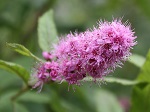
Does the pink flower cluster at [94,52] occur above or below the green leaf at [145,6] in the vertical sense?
below

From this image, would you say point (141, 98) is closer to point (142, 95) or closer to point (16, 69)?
point (142, 95)

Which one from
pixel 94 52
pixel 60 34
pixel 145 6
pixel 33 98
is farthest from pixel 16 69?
pixel 145 6

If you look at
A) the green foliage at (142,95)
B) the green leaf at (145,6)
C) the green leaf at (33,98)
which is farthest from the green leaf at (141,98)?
the green leaf at (145,6)

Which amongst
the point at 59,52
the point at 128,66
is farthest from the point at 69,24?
the point at 59,52

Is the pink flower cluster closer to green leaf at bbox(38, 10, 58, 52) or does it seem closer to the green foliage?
green leaf at bbox(38, 10, 58, 52)

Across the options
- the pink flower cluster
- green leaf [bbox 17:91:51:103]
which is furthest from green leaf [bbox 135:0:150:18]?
the pink flower cluster

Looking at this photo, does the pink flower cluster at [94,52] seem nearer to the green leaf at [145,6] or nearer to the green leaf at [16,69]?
the green leaf at [16,69]
